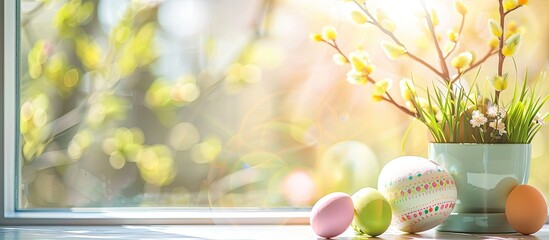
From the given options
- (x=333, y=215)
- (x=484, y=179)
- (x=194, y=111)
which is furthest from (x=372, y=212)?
(x=194, y=111)

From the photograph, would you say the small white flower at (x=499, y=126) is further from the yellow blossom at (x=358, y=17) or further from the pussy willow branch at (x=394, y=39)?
the yellow blossom at (x=358, y=17)

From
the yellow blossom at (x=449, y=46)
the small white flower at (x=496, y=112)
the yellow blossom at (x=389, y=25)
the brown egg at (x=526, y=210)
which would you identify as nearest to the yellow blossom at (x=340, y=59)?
the yellow blossom at (x=389, y=25)

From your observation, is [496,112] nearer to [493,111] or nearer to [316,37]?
[493,111]

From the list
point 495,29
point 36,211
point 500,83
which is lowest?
point 36,211

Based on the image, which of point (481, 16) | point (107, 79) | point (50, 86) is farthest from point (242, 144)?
point (481, 16)

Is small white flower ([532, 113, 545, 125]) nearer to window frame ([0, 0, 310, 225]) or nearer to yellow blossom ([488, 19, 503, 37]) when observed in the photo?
yellow blossom ([488, 19, 503, 37])

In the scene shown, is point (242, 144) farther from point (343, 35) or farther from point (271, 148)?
point (343, 35)
